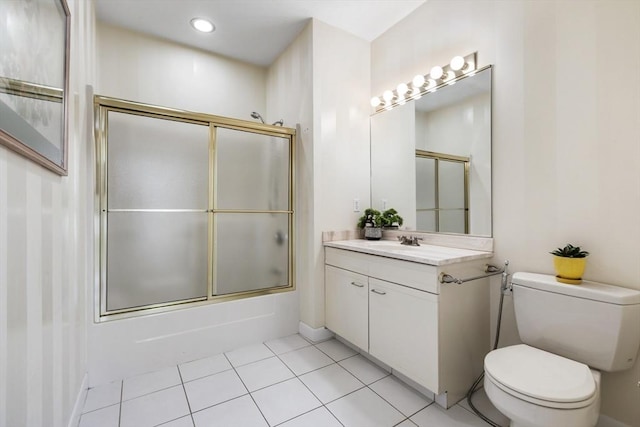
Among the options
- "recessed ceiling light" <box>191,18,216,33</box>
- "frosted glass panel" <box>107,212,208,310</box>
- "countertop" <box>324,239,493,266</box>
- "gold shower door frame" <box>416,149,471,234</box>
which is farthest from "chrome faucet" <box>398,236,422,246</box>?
"recessed ceiling light" <box>191,18,216,33</box>

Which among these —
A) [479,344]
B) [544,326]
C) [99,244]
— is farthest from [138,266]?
[544,326]

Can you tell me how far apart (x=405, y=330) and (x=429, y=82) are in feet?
6.09

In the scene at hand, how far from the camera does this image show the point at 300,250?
8.38ft

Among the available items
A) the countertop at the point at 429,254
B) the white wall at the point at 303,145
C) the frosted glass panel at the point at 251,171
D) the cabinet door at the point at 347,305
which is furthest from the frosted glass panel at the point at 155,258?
the countertop at the point at 429,254

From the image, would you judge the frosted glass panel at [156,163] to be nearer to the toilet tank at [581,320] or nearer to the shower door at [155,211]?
the shower door at [155,211]

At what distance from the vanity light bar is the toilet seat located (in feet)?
5.76

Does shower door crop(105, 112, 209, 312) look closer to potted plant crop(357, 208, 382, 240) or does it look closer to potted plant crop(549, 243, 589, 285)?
potted plant crop(357, 208, 382, 240)

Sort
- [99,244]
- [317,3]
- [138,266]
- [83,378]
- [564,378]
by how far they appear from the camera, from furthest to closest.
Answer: [317,3]
[138,266]
[99,244]
[83,378]
[564,378]

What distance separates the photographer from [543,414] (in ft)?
3.33

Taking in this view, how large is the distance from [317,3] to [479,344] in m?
2.74

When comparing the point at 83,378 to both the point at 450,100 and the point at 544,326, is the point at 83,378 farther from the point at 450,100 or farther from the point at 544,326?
the point at 450,100

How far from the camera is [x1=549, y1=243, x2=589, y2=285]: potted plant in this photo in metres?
1.33

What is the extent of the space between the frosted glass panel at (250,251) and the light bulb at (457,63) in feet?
5.81

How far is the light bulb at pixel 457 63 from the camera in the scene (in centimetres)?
192
